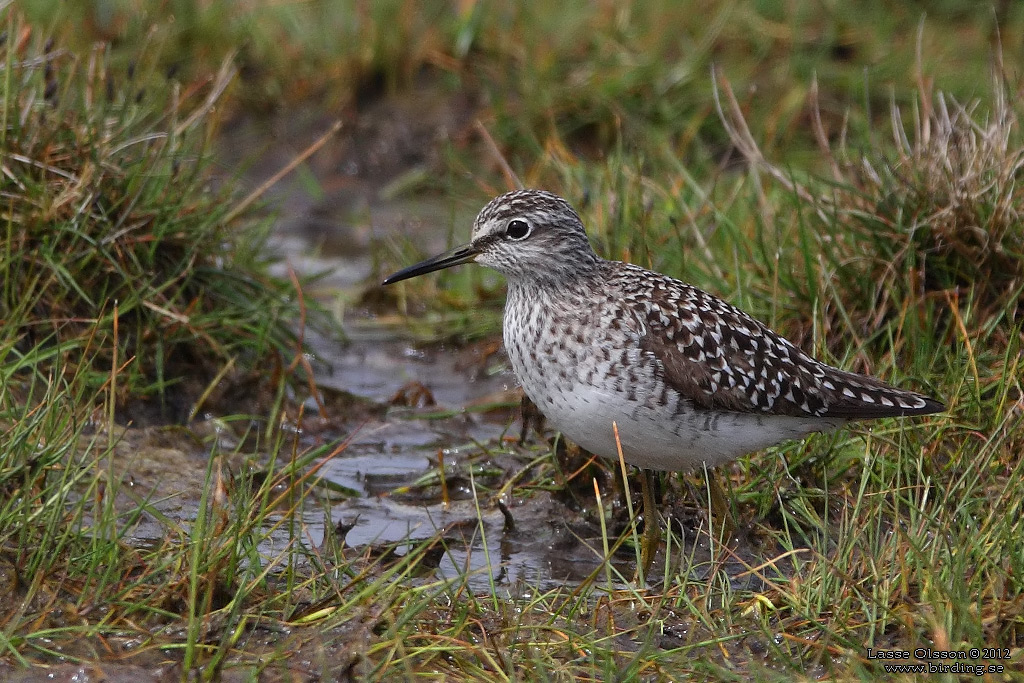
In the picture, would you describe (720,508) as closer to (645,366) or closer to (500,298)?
(645,366)

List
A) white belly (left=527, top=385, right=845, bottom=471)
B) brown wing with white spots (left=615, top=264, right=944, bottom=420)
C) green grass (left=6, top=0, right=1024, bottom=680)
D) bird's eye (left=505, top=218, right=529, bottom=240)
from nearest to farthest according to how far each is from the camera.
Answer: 1. green grass (left=6, top=0, right=1024, bottom=680)
2. white belly (left=527, top=385, right=845, bottom=471)
3. brown wing with white spots (left=615, top=264, right=944, bottom=420)
4. bird's eye (left=505, top=218, right=529, bottom=240)

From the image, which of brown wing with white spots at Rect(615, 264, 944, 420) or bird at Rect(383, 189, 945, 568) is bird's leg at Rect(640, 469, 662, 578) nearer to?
bird at Rect(383, 189, 945, 568)

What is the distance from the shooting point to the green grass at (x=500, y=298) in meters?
4.39

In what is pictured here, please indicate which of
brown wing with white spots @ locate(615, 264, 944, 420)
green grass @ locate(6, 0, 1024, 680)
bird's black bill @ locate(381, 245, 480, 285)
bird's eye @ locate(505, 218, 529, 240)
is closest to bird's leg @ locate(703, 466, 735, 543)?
green grass @ locate(6, 0, 1024, 680)

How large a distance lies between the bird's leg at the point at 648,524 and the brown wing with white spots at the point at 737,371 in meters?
0.53

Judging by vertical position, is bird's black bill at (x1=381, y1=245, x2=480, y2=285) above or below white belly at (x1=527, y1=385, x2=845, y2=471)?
above

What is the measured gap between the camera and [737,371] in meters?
5.34

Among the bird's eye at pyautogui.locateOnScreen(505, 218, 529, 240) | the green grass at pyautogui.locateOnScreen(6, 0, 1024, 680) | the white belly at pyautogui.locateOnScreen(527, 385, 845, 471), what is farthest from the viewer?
the bird's eye at pyautogui.locateOnScreen(505, 218, 529, 240)

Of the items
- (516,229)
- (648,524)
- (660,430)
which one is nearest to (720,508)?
(648,524)

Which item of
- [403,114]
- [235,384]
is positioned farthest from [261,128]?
[235,384]

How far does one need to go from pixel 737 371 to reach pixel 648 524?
77 centimetres

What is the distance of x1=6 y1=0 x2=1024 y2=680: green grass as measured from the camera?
4387 millimetres

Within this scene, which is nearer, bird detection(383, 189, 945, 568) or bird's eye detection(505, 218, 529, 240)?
bird detection(383, 189, 945, 568)

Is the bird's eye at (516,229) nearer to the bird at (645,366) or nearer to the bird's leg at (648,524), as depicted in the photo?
the bird at (645,366)
